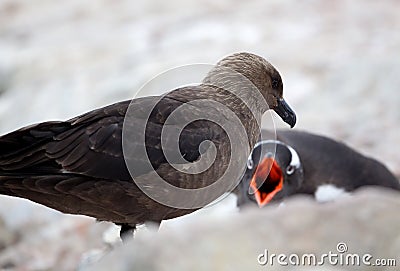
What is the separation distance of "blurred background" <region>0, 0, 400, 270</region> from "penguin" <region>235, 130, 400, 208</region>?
0.93 m

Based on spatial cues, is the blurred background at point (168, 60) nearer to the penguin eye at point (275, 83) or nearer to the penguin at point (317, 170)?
the penguin at point (317, 170)

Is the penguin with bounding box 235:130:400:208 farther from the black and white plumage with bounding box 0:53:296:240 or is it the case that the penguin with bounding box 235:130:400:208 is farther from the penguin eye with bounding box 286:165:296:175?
the black and white plumage with bounding box 0:53:296:240

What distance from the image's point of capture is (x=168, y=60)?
377 inches

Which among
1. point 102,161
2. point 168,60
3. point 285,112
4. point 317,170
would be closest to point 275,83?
point 285,112

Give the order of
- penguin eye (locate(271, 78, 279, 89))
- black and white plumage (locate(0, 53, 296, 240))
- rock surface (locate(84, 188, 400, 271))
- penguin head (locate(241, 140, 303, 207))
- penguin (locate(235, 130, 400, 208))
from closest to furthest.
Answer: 1. rock surface (locate(84, 188, 400, 271))
2. black and white plumage (locate(0, 53, 296, 240))
3. penguin eye (locate(271, 78, 279, 89))
4. penguin head (locate(241, 140, 303, 207))
5. penguin (locate(235, 130, 400, 208))

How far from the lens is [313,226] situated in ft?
15.3

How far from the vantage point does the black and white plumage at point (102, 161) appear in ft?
14.8

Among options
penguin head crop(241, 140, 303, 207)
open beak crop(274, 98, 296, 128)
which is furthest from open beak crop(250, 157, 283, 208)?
open beak crop(274, 98, 296, 128)

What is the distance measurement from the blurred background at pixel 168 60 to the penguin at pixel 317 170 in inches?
36.7

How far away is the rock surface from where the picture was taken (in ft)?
13.8

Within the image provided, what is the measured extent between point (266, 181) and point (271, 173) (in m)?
0.06

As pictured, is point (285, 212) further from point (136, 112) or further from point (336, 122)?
point (336, 122)

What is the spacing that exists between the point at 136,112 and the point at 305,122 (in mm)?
4158

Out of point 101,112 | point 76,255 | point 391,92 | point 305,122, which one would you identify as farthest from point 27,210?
point 101,112
